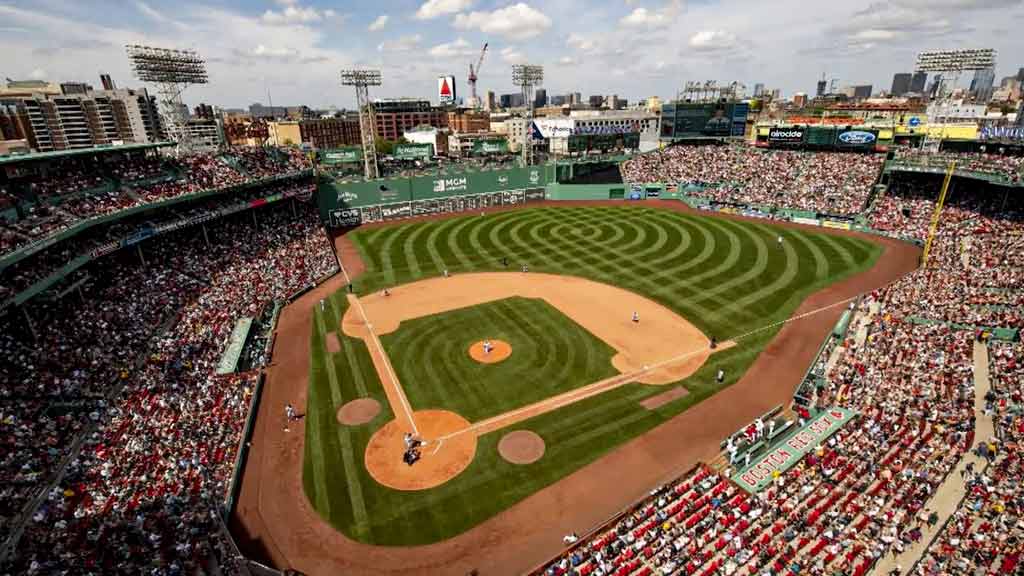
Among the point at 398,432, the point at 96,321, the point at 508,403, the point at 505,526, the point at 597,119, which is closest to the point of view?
the point at 505,526

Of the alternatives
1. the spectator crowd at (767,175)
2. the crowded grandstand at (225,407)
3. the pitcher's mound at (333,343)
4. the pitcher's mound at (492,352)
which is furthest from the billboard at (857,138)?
the pitcher's mound at (333,343)

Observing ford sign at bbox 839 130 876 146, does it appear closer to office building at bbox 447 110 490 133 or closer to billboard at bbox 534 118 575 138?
billboard at bbox 534 118 575 138

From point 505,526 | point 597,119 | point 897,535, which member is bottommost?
point 505,526

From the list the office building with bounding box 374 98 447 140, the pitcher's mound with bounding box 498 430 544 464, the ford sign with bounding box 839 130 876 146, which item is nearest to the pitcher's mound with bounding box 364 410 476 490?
the pitcher's mound with bounding box 498 430 544 464

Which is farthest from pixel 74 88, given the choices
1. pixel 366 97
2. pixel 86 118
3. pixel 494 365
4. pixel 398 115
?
pixel 494 365

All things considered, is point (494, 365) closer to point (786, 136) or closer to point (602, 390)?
point (602, 390)

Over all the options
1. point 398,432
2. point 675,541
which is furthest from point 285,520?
point 675,541

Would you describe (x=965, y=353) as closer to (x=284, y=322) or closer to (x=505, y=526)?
(x=505, y=526)
